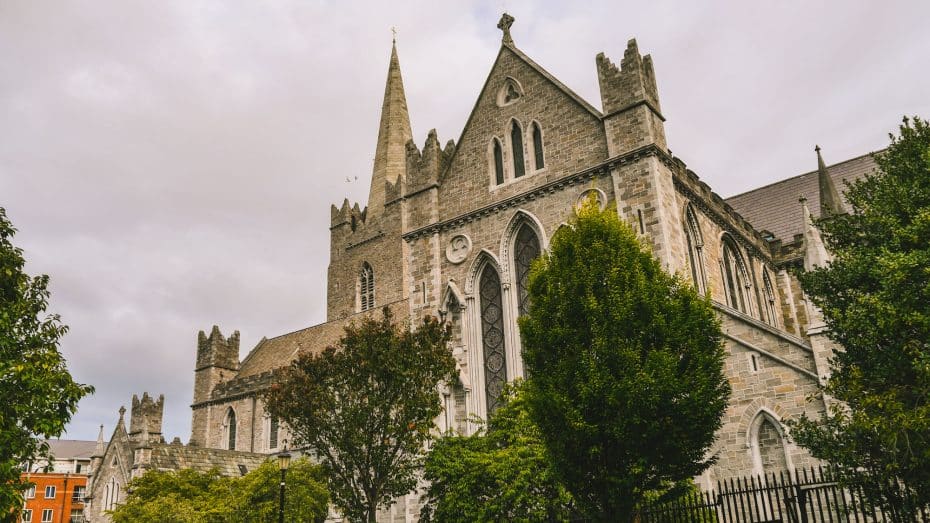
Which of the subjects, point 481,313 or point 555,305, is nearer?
point 555,305

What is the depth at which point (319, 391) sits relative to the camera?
1917cm

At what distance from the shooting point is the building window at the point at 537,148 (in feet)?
80.6

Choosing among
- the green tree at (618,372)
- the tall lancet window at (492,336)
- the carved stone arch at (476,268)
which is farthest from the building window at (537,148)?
the green tree at (618,372)

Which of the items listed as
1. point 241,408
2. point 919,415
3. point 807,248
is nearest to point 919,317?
point 919,415

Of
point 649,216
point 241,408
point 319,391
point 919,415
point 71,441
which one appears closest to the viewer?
point 919,415

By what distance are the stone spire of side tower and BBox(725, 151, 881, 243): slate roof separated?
85.1 ft

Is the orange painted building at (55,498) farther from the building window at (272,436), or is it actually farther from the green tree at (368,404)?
the green tree at (368,404)

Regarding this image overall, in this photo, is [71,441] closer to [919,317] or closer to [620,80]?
[620,80]

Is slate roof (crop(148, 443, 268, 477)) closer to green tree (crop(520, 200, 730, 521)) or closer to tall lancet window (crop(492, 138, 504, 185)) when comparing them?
tall lancet window (crop(492, 138, 504, 185))

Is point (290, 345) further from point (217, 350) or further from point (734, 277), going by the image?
point (734, 277)

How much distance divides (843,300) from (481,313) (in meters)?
11.7

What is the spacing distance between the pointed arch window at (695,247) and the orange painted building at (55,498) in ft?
217

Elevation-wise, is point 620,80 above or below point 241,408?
above

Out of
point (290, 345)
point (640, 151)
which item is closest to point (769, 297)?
point (640, 151)
